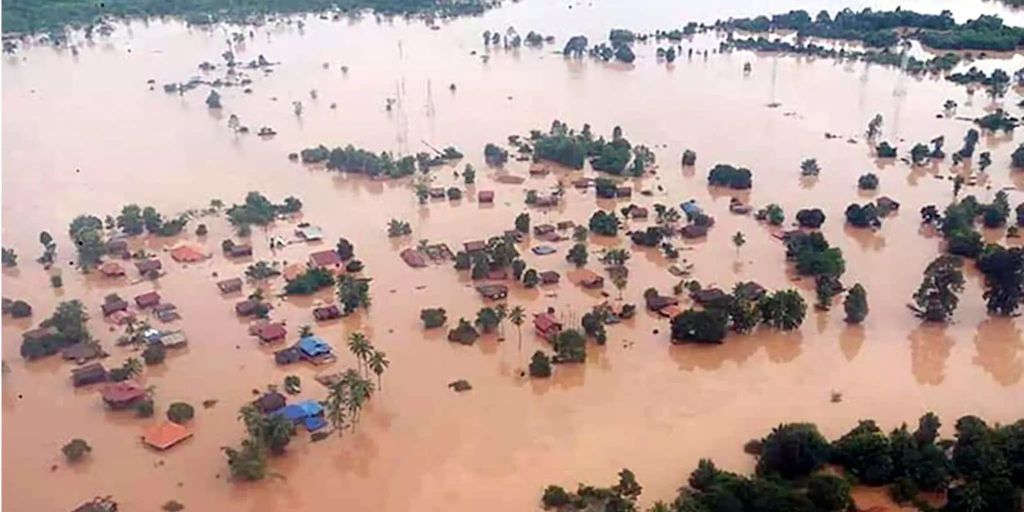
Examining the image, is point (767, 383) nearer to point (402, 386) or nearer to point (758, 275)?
point (758, 275)

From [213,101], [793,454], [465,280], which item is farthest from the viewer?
→ [213,101]

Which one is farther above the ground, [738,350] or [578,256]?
[578,256]

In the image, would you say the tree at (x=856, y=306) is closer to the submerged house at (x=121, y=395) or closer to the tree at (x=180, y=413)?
the tree at (x=180, y=413)

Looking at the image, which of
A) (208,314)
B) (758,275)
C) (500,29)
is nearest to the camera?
(208,314)

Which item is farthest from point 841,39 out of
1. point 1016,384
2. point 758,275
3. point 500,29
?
point 1016,384

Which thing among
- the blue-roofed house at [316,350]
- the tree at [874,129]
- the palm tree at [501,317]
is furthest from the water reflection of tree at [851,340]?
the tree at [874,129]

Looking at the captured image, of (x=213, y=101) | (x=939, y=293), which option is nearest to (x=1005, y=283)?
(x=939, y=293)

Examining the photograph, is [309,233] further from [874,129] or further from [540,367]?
[874,129]
